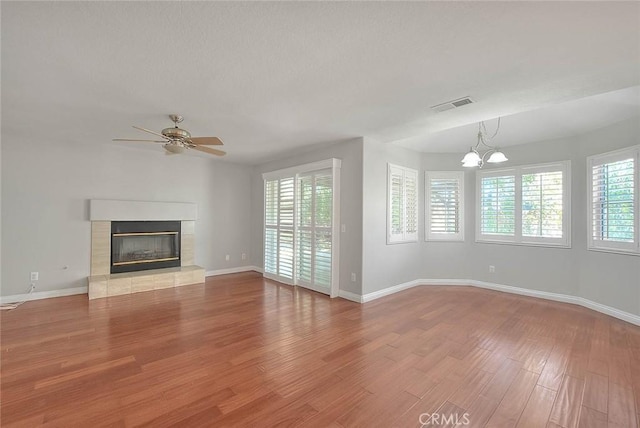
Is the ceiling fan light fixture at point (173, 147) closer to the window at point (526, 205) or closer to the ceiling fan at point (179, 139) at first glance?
the ceiling fan at point (179, 139)

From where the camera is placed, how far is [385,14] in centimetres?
168

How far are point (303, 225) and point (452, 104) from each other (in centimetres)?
314

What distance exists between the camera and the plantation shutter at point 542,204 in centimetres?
443

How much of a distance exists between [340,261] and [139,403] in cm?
315

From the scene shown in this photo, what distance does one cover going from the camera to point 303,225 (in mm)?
5180

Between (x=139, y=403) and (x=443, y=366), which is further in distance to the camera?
→ (x=443, y=366)

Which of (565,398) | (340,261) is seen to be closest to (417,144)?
(340,261)

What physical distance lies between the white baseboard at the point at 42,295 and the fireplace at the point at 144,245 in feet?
1.80

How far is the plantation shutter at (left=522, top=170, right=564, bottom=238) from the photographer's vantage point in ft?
14.5

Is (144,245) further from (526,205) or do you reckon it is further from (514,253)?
(526,205)

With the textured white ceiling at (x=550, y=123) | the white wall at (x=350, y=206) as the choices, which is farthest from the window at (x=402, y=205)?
the white wall at (x=350, y=206)

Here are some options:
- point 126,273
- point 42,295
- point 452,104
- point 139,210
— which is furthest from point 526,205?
point 42,295

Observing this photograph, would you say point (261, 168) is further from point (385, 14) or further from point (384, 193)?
point (385, 14)

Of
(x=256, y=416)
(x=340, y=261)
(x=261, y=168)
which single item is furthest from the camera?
(x=261, y=168)
